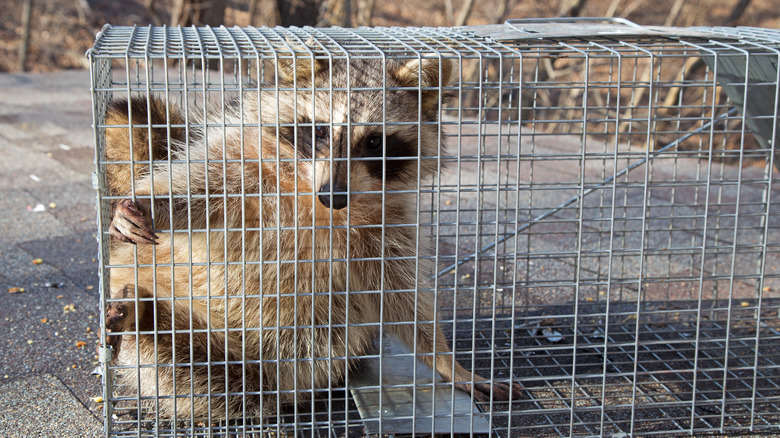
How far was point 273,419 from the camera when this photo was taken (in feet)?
8.56

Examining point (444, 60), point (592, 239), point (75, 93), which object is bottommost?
point (592, 239)

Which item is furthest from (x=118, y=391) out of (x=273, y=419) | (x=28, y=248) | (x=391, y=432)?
(x=28, y=248)

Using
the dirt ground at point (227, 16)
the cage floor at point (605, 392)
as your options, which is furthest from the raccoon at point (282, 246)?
the dirt ground at point (227, 16)

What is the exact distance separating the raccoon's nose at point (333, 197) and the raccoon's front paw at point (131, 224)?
0.52m

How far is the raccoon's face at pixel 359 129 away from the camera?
85.2 inches

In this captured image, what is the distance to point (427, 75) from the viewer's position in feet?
8.05

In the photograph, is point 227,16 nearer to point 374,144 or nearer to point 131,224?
point 374,144

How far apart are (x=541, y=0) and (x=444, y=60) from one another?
1117 centimetres

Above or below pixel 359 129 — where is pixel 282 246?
below

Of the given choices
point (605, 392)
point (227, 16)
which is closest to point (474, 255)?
point (605, 392)

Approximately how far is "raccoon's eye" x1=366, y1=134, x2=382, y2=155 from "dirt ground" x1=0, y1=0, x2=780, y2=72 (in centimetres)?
987

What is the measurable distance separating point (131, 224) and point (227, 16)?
11.8 metres

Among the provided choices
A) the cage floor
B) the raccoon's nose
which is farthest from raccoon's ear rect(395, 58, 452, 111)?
the cage floor

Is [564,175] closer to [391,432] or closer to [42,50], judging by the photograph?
[391,432]
